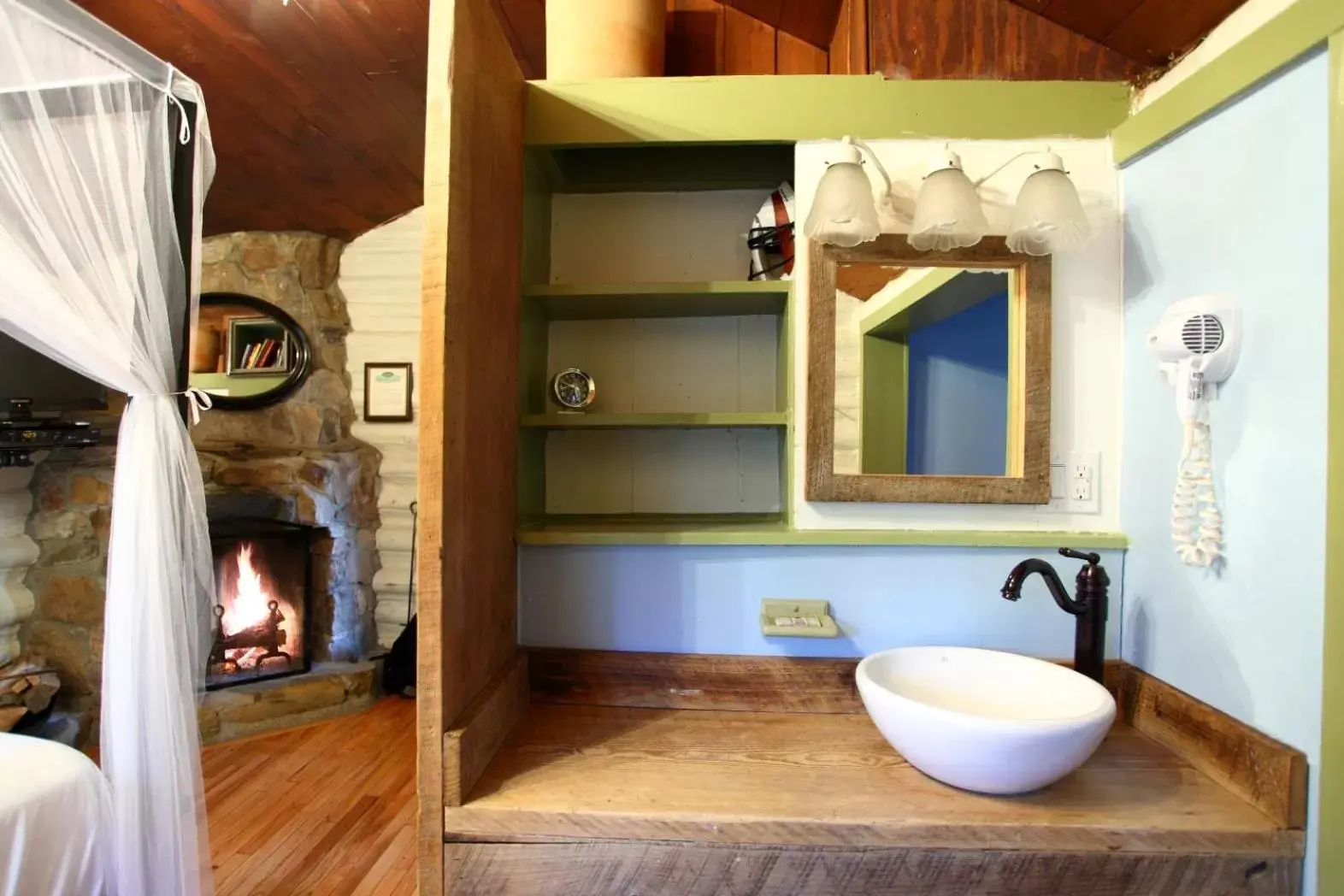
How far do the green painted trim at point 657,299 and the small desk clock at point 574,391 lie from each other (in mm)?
154

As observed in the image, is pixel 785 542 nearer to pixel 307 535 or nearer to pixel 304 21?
pixel 304 21

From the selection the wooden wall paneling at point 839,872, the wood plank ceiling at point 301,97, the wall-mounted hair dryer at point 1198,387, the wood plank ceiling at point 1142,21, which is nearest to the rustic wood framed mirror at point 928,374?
the wall-mounted hair dryer at point 1198,387

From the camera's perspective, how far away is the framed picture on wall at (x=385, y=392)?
105 inches

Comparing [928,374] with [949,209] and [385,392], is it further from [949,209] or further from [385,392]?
[385,392]

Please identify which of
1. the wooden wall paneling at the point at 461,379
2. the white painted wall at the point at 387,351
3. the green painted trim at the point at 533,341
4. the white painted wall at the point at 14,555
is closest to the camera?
the wooden wall paneling at the point at 461,379

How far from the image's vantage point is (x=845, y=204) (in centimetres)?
102

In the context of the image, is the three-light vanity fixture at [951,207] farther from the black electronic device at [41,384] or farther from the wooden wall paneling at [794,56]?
the black electronic device at [41,384]

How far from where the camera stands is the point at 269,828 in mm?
1692

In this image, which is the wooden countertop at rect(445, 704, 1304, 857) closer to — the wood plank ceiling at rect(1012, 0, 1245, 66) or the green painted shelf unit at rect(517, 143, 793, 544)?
the green painted shelf unit at rect(517, 143, 793, 544)

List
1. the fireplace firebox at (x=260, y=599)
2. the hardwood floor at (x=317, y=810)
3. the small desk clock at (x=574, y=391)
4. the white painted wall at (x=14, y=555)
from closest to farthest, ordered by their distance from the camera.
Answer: the small desk clock at (x=574, y=391) → the hardwood floor at (x=317, y=810) → the white painted wall at (x=14, y=555) → the fireplace firebox at (x=260, y=599)

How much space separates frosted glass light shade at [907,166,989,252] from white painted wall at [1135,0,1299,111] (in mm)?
379

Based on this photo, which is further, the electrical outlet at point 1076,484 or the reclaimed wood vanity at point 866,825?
the electrical outlet at point 1076,484

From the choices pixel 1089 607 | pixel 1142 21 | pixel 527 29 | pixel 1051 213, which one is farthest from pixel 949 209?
pixel 527 29

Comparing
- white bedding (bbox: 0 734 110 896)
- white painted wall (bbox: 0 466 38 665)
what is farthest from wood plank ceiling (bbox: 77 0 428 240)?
white bedding (bbox: 0 734 110 896)
